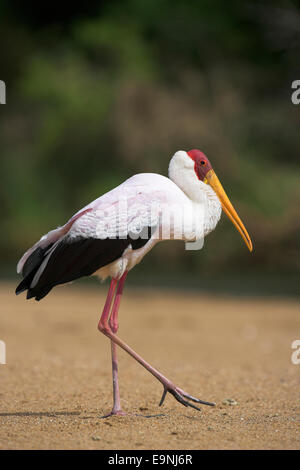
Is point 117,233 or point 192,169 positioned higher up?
point 192,169

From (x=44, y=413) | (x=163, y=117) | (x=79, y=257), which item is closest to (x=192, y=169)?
(x=79, y=257)

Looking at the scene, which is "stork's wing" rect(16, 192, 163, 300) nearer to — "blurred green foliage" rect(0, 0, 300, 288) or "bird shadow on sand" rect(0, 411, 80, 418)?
"bird shadow on sand" rect(0, 411, 80, 418)

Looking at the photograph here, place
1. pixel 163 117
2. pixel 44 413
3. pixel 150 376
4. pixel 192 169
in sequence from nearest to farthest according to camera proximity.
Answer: pixel 44 413
pixel 192 169
pixel 150 376
pixel 163 117

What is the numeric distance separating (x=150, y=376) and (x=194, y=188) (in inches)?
65.2

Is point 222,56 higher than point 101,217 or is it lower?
higher

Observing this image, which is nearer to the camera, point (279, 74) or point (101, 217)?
point (101, 217)

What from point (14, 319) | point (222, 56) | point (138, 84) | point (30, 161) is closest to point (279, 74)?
point (222, 56)

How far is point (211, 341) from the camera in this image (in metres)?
6.68

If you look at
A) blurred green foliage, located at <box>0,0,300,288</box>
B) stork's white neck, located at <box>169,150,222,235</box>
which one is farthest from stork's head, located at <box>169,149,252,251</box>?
blurred green foliage, located at <box>0,0,300,288</box>

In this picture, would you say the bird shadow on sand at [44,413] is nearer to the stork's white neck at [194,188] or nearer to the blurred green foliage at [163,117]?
the stork's white neck at [194,188]

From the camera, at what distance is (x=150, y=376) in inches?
188

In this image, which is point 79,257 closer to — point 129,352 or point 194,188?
point 129,352
